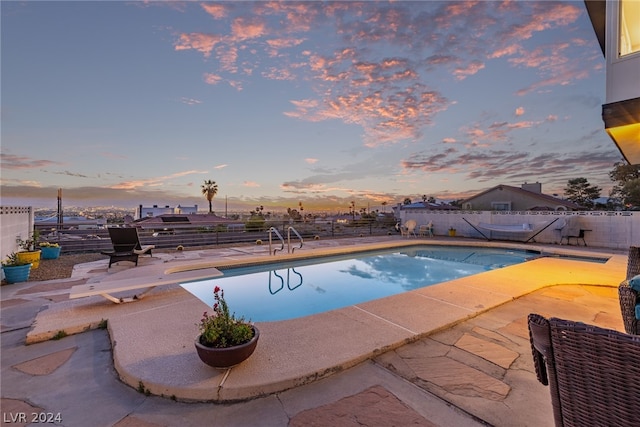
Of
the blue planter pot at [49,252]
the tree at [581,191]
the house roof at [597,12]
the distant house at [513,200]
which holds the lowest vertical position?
the blue planter pot at [49,252]

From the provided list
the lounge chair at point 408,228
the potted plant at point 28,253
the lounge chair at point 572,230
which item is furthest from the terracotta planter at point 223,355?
the lounge chair at point 572,230

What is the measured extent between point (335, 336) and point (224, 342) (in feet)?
3.38

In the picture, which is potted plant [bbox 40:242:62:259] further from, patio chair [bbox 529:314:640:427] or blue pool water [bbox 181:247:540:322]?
patio chair [bbox 529:314:640:427]

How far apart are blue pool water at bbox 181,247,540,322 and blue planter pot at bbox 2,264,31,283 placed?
8.29 ft

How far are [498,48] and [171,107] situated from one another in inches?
372

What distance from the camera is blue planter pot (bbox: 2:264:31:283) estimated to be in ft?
15.0

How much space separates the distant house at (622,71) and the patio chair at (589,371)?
3296mm

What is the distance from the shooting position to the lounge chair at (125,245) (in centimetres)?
561

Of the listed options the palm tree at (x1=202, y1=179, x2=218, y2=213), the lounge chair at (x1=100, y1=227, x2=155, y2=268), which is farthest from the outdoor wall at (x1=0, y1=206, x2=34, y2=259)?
the palm tree at (x1=202, y1=179, x2=218, y2=213)

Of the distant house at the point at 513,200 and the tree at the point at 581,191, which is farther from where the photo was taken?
the tree at the point at 581,191

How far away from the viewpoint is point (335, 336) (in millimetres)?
2584

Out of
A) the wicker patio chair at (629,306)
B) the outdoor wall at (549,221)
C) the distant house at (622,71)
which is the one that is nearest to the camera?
the wicker patio chair at (629,306)

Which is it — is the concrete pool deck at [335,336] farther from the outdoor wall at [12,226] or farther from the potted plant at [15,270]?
the outdoor wall at [12,226]

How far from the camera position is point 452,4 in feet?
21.8
